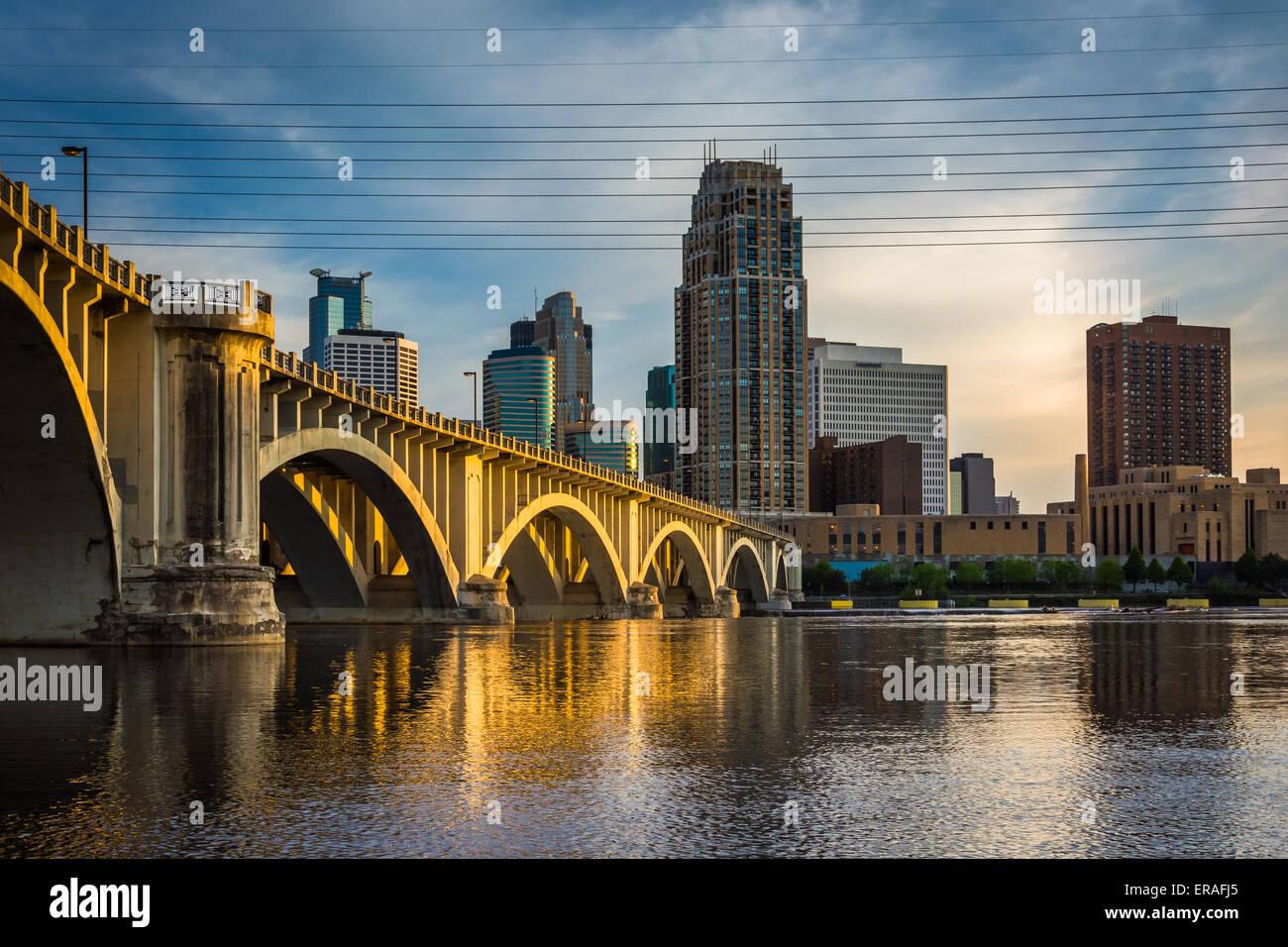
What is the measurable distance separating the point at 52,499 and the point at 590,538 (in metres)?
55.9

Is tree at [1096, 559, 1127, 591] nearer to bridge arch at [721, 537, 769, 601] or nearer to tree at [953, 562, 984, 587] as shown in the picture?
tree at [953, 562, 984, 587]

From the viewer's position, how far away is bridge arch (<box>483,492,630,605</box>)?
78.6 meters

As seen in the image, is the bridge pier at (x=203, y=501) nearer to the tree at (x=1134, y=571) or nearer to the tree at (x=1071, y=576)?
the tree at (x=1071, y=576)

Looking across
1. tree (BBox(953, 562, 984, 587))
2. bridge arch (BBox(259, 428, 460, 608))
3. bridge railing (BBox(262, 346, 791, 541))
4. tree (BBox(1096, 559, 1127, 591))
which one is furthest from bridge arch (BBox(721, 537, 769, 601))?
bridge arch (BBox(259, 428, 460, 608))

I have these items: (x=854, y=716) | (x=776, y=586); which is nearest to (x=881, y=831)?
(x=854, y=716)

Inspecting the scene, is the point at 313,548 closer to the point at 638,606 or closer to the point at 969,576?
the point at 638,606

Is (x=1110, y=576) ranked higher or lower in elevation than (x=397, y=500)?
lower

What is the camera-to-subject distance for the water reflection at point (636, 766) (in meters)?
10.8

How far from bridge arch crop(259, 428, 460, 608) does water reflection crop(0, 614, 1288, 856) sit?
2120 cm

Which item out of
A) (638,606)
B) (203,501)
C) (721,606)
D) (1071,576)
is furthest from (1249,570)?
(203,501)

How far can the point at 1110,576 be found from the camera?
607 feet

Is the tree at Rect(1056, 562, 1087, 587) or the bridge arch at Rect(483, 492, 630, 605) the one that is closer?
the bridge arch at Rect(483, 492, 630, 605)
